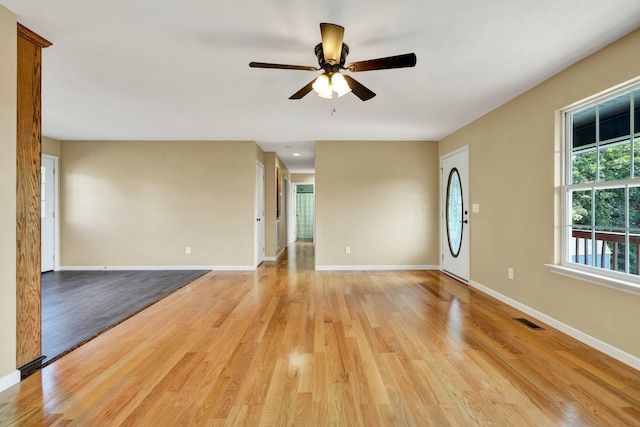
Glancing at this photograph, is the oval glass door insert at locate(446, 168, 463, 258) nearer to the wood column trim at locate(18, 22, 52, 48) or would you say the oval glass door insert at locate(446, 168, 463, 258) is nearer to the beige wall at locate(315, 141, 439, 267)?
the beige wall at locate(315, 141, 439, 267)

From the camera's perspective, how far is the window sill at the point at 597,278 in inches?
84.0

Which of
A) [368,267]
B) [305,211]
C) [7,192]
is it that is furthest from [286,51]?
[305,211]

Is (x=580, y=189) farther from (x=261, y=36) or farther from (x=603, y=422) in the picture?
(x=261, y=36)

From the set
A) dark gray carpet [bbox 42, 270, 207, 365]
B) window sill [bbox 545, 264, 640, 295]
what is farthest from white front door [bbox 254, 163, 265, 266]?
window sill [bbox 545, 264, 640, 295]

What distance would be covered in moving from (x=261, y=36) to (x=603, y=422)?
3.05 metres

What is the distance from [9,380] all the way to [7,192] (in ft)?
3.73

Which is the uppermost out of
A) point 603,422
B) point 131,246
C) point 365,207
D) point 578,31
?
point 578,31

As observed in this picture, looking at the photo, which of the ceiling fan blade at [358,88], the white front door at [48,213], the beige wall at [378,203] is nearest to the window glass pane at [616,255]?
the ceiling fan blade at [358,88]

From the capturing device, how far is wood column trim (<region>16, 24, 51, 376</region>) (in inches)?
77.5

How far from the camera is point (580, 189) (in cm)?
265

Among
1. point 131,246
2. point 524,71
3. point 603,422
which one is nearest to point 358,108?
point 524,71

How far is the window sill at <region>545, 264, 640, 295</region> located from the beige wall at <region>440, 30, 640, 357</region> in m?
0.05

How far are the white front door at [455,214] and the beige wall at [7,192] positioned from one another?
482 cm

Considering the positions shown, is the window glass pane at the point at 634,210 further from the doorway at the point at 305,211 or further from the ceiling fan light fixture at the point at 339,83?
the doorway at the point at 305,211
